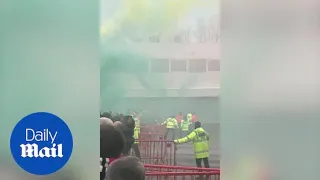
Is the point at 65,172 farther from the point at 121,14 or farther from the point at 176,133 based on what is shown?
the point at 121,14

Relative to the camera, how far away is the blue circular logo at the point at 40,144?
1898mm

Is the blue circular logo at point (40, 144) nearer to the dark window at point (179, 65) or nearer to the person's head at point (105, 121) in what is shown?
the person's head at point (105, 121)

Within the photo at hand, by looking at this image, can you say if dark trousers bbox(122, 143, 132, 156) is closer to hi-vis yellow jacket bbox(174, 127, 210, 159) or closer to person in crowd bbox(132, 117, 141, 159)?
person in crowd bbox(132, 117, 141, 159)

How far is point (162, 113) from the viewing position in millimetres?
1915

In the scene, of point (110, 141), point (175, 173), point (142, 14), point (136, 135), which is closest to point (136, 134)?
point (136, 135)

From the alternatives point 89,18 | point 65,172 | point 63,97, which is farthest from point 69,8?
point 65,172

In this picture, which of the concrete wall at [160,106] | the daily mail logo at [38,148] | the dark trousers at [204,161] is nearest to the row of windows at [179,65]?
the concrete wall at [160,106]

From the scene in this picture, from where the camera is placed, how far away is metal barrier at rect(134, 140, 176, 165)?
6.19 feet

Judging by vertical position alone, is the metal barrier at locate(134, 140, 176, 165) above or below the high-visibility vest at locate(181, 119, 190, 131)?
below

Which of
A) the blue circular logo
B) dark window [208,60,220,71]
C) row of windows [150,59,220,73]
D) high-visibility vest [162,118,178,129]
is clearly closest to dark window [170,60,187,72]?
row of windows [150,59,220,73]

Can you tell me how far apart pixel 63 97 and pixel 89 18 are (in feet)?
1.10

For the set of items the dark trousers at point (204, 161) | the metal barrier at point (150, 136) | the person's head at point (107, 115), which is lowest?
the dark trousers at point (204, 161)

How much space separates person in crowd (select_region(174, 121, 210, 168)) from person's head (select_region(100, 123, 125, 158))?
0.22 meters

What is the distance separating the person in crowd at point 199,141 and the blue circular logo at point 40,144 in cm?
46
